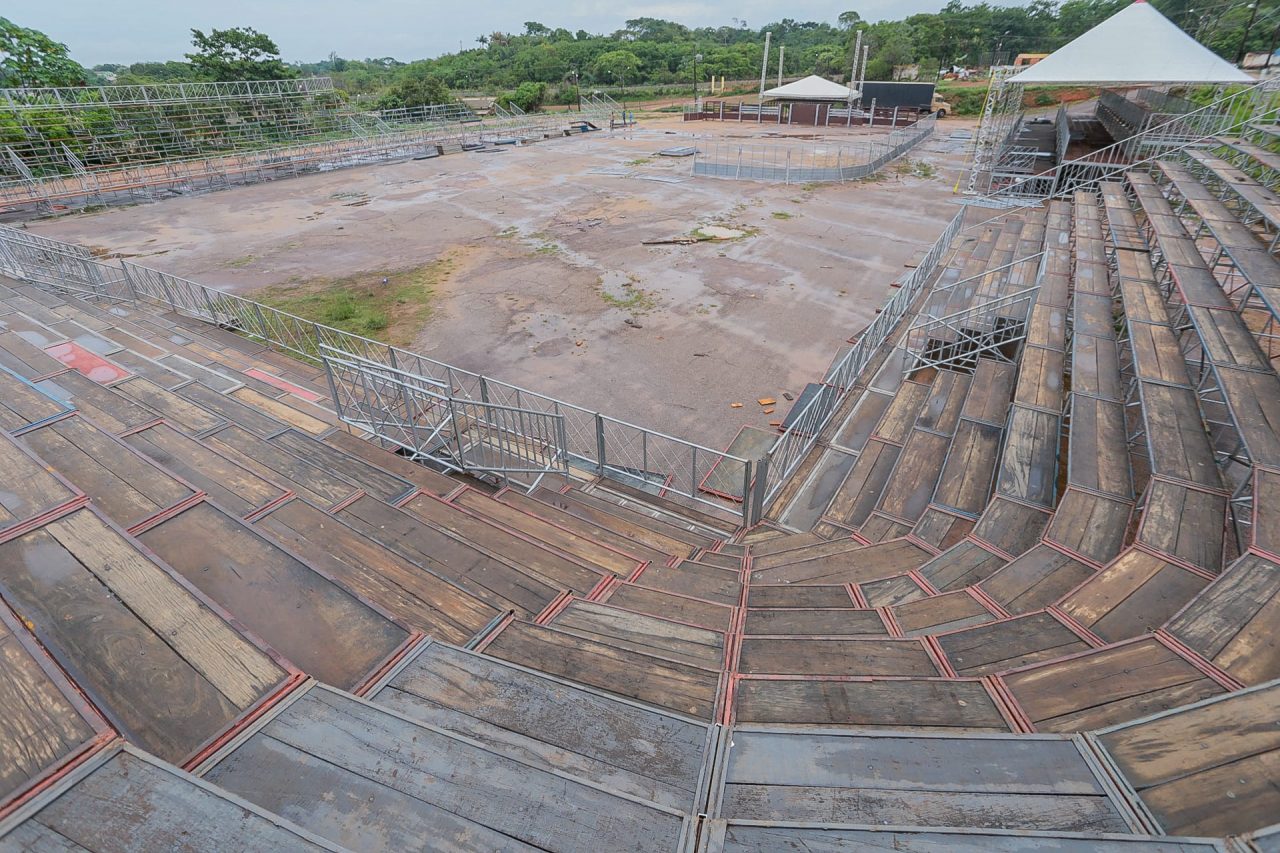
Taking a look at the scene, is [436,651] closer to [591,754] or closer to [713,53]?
[591,754]

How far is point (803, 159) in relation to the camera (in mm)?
32000

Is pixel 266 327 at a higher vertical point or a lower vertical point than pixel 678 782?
lower

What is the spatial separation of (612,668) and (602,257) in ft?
52.5

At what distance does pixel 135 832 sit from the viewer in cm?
192

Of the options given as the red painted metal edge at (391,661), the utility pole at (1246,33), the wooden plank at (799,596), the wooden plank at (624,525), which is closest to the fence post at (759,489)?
the wooden plank at (624,525)

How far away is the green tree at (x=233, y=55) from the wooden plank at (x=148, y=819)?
179 ft

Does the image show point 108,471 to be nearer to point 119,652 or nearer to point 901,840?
point 119,652

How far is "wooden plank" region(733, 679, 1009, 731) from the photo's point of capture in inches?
119

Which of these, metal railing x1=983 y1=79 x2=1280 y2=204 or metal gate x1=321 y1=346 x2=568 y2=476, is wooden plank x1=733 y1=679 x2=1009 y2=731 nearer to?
metal gate x1=321 y1=346 x2=568 y2=476

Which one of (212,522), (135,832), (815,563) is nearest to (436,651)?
(135,832)

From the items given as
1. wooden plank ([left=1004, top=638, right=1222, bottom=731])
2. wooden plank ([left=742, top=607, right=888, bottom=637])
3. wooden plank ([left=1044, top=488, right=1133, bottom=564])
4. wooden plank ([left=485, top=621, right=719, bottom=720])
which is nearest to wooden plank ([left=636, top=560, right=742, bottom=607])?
wooden plank ([left=742, top=607, right=888, bottom=637])

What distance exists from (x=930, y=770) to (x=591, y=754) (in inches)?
62.1

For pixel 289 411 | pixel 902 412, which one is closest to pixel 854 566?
pixel 902 412

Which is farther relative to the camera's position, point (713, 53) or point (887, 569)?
point (713, 53)
